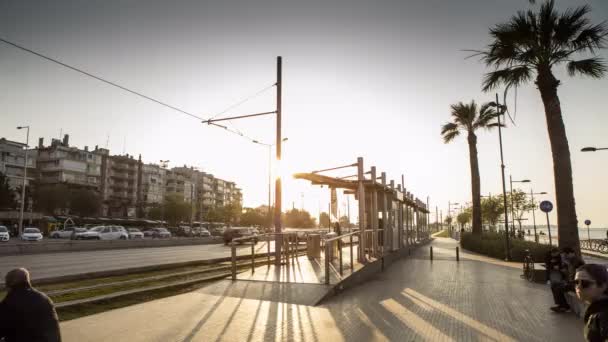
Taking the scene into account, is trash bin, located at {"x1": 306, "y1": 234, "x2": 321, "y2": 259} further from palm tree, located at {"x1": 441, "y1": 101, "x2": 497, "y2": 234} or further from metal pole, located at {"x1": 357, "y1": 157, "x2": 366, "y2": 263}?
palm tree, located at {"x1": 441, "y1": 101, "x2": 497, "y2": 234}

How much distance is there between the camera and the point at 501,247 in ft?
69.4

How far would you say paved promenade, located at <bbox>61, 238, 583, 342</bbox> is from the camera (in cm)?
595

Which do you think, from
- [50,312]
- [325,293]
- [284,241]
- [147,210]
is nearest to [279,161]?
[284,241]

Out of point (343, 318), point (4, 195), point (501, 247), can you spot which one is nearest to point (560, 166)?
point (343, 318)

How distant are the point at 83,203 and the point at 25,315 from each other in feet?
245

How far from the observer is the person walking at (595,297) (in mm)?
2523

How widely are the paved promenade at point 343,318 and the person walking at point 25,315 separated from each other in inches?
83.6

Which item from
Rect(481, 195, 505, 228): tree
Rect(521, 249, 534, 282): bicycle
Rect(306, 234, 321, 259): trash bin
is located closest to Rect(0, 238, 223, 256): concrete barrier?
Rect(306, 234, 321, 259): trash bin

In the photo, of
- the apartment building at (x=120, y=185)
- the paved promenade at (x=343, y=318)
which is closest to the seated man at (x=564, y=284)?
the paved promenade at (x=343, y=318)

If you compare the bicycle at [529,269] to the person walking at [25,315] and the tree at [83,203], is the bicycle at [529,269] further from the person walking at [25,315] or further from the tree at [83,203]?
the tree at [83,203]

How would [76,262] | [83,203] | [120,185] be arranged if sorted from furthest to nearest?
[120,185] → [83,203] → [76,262]

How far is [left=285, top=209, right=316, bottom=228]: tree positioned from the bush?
321ft

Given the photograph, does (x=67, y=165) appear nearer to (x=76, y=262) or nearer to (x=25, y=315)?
(x=76, y=262)

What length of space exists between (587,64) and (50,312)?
16.0 meters
